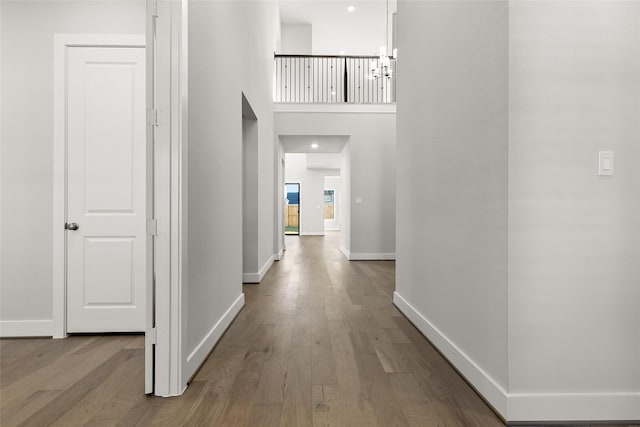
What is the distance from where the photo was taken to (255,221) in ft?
15.6

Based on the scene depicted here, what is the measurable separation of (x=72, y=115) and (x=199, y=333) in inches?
80.4

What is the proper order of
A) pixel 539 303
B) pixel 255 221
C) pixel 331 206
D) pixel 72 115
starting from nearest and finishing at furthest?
pixel 539 303, pixel 72 115, pixel 255 221, pixel 331 206

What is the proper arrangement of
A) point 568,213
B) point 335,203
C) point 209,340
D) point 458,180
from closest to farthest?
point 568,213 < point 458,180 < point 209,340 < point 335,203

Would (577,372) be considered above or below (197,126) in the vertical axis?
below

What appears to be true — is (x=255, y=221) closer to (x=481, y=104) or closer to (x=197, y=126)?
(x=197, y=126)

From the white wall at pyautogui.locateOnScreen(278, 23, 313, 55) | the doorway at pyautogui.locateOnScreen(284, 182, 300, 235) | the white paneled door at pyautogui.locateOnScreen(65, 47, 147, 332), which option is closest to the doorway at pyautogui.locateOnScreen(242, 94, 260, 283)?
the white paneled door at pyautogui.locateOnScreen(65, 47, 147, 332)

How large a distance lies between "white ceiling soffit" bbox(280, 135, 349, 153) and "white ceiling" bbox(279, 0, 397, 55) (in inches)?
142

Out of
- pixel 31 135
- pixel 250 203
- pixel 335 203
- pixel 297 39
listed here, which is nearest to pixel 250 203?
pixel 250 203

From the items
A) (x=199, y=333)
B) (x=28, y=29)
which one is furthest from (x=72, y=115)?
(x=199, y=333)

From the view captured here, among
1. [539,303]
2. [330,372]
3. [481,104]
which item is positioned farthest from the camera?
[330,372]

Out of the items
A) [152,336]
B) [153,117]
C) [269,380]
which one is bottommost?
[269,380]

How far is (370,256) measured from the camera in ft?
22.8

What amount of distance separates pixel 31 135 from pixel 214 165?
1.55 m

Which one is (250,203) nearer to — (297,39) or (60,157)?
(60,157)
